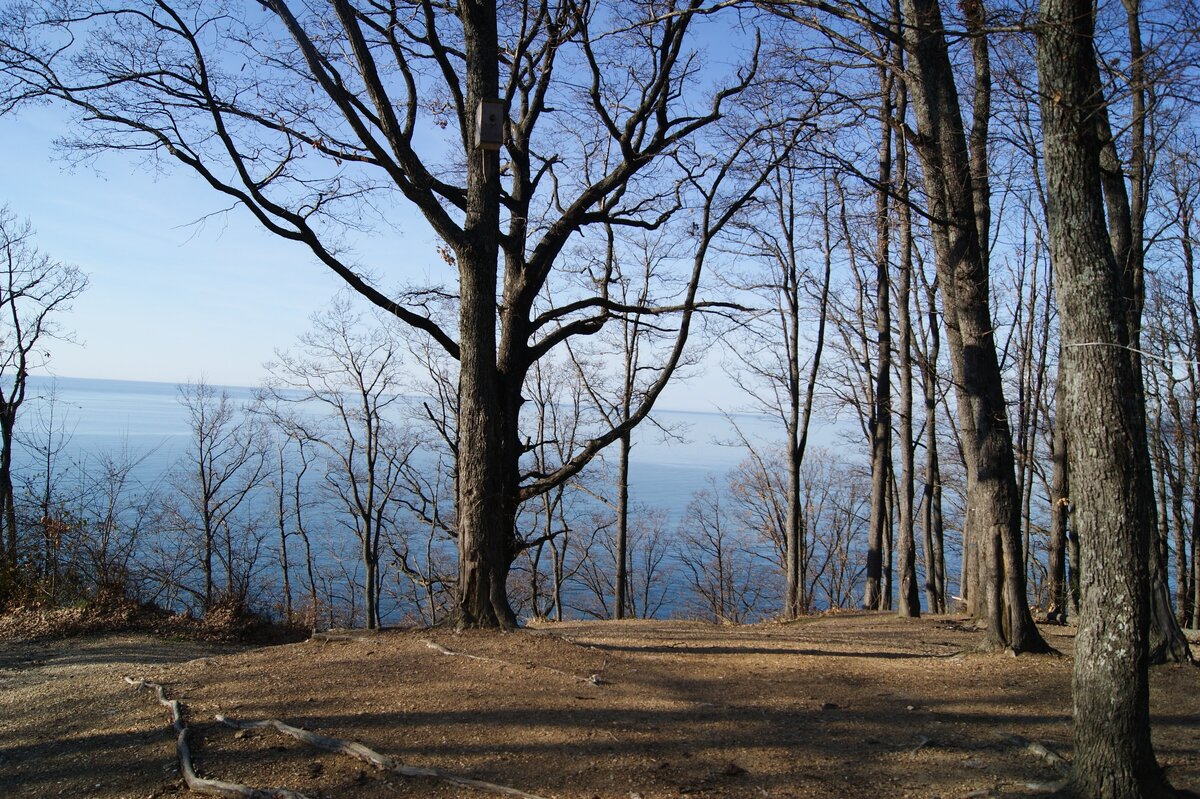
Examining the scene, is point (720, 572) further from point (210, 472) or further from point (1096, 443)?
point (1096, 443)

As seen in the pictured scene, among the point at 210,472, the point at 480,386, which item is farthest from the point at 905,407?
the point at 210,472

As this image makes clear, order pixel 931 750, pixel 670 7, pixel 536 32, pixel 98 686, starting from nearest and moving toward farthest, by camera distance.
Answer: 1. pixel 931 750
2. pixel 98 686
3. pixel 670 7
4. pixel 536 32

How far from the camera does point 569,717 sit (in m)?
4.67

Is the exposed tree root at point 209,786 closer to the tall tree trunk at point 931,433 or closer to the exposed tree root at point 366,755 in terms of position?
the exposed tree root at point 366,755

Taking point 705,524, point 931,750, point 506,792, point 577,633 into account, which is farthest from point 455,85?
point 705,524

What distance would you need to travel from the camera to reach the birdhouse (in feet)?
22.7

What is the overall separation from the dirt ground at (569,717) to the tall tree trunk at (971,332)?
794mm

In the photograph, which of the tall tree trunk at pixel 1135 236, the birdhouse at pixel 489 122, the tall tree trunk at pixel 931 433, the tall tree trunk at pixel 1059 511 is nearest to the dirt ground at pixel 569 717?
the tall tree trunk at pixel 1135 236

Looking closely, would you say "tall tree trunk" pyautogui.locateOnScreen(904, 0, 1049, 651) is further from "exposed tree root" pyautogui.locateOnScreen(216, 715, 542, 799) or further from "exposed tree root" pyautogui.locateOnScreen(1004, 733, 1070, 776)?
"exposed tree root" pyautogui.locateOnScreen(216, 715, 542, 799)

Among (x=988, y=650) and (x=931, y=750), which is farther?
(x=988, y=650)

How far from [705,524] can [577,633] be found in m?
27.9

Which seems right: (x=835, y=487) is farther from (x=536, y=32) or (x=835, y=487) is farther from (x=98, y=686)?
(x=98, y=686)

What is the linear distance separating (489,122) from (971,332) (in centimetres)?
508

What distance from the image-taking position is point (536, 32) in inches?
332
